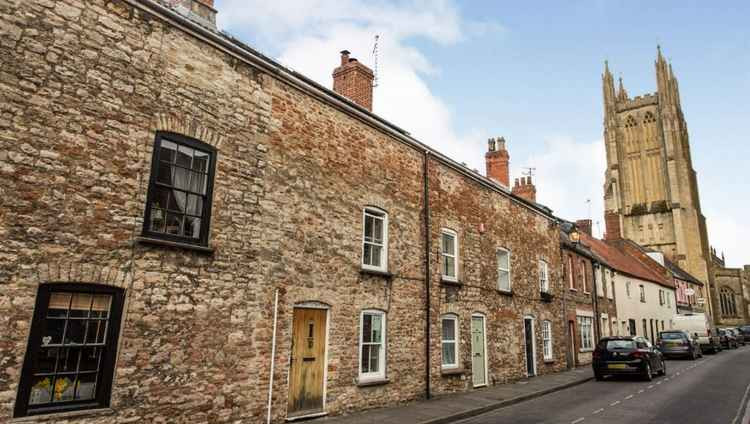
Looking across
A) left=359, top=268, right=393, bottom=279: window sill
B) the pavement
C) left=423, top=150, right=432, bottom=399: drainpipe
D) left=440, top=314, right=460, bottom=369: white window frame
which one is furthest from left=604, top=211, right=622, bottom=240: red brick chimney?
left=359, top=268, right=393, bottom=279: window sill

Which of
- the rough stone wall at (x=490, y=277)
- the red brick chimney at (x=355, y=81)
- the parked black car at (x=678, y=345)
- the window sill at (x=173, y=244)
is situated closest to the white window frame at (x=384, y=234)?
the rough stone wall at (x=490, y=277)

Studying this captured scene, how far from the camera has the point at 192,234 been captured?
8414mm

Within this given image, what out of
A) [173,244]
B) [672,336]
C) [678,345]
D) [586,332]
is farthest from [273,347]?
[672,336]

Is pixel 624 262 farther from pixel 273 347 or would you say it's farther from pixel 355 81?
pixel 273 347

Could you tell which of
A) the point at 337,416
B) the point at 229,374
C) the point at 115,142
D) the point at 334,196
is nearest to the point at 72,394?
the point at 229,374

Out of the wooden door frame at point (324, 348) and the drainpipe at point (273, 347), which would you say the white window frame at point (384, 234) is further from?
the drainpipe at point (273, 347)

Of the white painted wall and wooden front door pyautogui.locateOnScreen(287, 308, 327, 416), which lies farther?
the white painted wall

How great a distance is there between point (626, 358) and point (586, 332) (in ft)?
23.8

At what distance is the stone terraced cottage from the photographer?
261 inches

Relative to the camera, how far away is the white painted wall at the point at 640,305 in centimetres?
3042

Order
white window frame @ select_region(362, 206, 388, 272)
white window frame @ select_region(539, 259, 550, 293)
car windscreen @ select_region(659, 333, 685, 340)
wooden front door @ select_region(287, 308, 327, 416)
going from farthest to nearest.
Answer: car windscreen @ select_region(659, 333, 685, 340) < white window frame @ select_region(539, 259, 550, 293) < white window frame @ select_region(362, 206, 388, 272) < wooden front door @ select_region(287, 308, 327, 416)

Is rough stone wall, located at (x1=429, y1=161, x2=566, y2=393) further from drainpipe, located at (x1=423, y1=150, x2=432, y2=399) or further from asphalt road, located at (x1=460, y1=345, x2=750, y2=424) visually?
asphalt road, located at (x1=460, y1=345, x2=750, y2=424)

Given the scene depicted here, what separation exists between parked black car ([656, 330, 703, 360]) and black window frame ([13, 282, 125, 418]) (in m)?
29.5

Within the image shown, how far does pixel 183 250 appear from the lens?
8070mm
